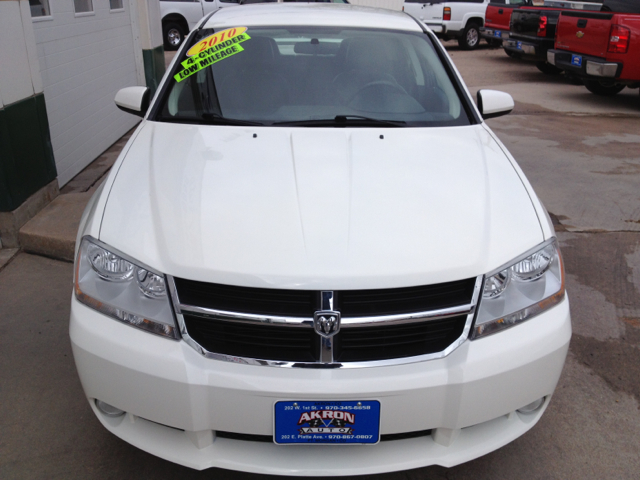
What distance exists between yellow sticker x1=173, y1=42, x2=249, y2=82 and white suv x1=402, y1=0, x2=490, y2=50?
14.3 metres

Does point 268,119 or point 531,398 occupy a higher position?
point 268,119

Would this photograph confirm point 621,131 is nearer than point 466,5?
Yes

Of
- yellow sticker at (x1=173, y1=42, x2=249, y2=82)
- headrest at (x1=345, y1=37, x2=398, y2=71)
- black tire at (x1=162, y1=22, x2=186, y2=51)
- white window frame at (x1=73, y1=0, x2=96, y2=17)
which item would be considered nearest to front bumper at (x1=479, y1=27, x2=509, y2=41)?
black tire at (x1=162, y1=22, x2=186, y2=51)

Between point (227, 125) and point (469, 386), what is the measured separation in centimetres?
161

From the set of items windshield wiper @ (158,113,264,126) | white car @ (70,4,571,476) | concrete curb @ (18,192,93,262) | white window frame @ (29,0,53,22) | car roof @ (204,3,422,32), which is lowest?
concrete curb @ (18,192,93,262)

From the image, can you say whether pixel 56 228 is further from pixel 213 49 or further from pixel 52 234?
pixel 213 49

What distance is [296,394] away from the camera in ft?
5.77

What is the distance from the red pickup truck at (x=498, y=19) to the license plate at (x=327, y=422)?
12851mm

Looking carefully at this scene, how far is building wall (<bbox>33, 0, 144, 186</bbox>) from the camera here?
5.14m

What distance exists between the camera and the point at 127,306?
75.7 inches

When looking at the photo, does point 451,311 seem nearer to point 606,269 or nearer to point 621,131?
point 606,269

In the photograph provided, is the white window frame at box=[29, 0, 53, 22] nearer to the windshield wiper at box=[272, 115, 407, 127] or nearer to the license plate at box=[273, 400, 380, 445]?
the windshield wiper at box=[272, 115, 407, 127]

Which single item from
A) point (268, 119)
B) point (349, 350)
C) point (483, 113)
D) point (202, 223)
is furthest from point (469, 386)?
point (483, 113)

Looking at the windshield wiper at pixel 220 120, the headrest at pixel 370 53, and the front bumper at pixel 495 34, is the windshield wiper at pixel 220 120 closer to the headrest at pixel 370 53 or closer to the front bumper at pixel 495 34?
the headrest at pixel 370 53
